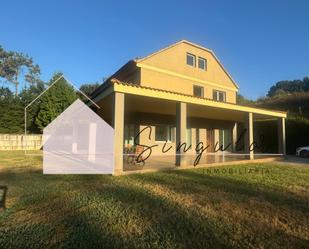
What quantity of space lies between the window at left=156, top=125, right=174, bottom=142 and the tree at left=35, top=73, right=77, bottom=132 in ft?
49.6

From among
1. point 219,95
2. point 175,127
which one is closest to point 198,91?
point 219,95

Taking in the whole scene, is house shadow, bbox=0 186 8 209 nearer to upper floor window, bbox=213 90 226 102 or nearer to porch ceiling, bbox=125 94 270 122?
porch ceiling, bbox=125 94 270 122

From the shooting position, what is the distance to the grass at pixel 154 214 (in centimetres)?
363

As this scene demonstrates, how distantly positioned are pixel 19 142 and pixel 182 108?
19.0 metres

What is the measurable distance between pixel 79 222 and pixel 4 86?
47273 millimetres

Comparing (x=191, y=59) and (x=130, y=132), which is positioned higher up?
(x=191, y=59)

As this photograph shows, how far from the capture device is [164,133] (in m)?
17.4

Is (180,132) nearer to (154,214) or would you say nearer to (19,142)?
(154,214)

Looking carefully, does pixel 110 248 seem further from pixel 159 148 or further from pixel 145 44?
pixel 145 44

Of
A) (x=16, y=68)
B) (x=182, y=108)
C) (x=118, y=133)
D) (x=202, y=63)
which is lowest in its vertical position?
(x=118, y=133)

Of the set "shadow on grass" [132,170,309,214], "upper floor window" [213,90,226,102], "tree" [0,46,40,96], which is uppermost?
"tree" [0,46,40,96]

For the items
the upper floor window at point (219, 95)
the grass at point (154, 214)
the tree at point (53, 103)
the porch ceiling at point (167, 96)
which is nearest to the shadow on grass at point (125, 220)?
the grass at point (154, 214)

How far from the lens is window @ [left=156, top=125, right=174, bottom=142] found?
17.0 m

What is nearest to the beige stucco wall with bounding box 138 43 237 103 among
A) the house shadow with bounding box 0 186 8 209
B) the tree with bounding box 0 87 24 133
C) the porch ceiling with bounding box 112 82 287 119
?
the porch ceiling with bounding box 112 82 287 119
